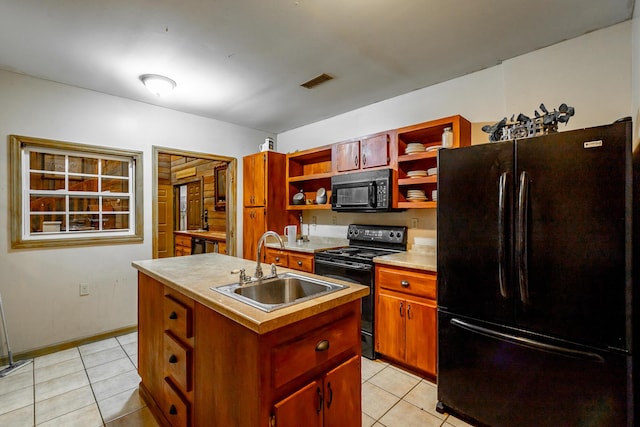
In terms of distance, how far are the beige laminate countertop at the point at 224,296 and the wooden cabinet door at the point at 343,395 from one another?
13.0 inches

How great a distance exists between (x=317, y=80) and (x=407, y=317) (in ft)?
7.79

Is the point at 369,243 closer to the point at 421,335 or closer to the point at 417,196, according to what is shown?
the point at 417,196

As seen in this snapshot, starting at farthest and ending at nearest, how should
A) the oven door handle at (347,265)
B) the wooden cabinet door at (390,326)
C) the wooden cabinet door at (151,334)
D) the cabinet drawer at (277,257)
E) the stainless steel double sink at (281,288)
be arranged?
the cabinet drawer at (277,257)
the oven door handle at (347,265)
the wooden cabinet door at (390,326)
the wooden cabinet door at (151,334)
the stainless steel double sink at (281,288)

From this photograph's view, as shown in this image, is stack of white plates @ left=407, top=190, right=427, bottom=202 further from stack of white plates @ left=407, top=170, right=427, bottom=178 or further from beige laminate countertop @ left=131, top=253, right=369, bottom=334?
beige laminate countertop @ left=131, top=253, right=369, bottom=334

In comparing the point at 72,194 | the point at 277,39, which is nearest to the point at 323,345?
the point at 277,39

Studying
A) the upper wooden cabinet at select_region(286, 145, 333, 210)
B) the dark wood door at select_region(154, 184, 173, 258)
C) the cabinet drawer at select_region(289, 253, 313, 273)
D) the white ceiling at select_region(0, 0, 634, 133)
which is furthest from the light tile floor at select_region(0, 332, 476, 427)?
the dark wood door at select_region(154, 184, 173, 258)

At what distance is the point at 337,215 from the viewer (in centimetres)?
389

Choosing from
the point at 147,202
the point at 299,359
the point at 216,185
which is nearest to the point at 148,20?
the point at 147,202

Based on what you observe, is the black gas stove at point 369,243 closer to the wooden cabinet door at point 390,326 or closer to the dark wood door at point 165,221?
the wooden cabinet door at point 390,326

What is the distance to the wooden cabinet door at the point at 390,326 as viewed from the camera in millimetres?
2461

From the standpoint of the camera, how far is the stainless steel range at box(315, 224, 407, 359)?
2.67m

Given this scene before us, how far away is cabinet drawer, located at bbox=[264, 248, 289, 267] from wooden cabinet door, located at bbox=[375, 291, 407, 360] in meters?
1.36

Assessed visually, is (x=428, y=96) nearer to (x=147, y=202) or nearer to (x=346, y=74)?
(x=346, y=74)

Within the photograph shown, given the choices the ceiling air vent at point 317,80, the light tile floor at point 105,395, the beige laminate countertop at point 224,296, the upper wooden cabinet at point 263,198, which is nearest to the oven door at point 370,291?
the light tile floor at point 105,395
